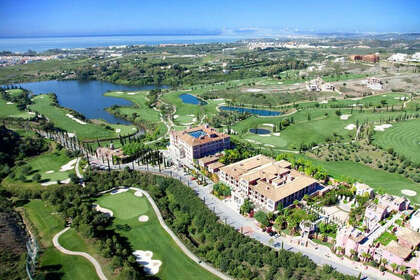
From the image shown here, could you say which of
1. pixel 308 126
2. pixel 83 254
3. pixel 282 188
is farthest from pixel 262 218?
pixel 308 126

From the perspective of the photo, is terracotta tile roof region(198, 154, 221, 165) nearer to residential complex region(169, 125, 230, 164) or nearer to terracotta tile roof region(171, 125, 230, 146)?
residential complex region(169, 125, 230, 164)

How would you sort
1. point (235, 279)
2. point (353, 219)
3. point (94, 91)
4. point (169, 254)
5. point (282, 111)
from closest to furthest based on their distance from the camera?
point (235, 279) < point (169, 254) < point (353, 219) < point (282, 111) < point (94, 91)

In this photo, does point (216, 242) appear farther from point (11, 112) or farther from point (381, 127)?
point (11, 112)

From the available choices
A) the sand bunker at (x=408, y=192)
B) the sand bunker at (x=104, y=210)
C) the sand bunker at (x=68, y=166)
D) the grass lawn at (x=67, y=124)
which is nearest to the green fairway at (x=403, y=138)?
the sand bunker at (x=408, y=192)

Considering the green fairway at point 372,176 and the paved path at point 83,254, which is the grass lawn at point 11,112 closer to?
the paved path at point 83,254

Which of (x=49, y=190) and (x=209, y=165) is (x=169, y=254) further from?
(x=49, y=190)

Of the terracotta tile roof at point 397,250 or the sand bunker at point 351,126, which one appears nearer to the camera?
the terracotta tile roof at point 397,250

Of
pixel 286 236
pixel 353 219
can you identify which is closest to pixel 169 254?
pixel 286 236
